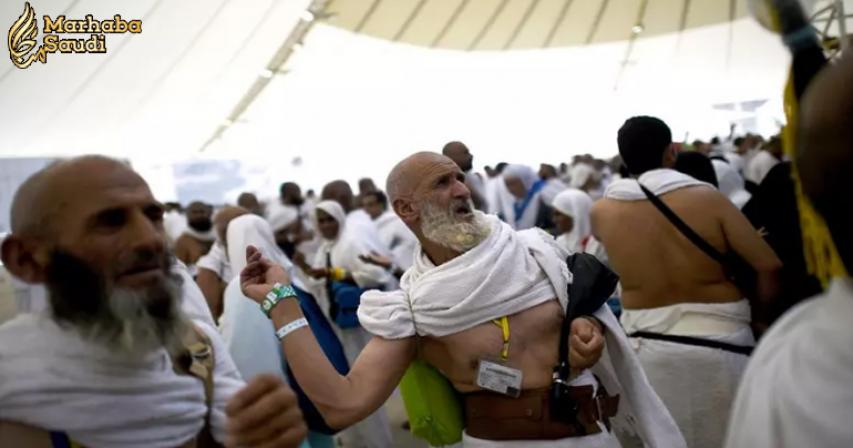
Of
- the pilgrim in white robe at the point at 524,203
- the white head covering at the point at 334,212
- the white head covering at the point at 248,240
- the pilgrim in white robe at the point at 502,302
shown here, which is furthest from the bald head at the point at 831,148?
the pilgrim in white robe at the point at 524,203

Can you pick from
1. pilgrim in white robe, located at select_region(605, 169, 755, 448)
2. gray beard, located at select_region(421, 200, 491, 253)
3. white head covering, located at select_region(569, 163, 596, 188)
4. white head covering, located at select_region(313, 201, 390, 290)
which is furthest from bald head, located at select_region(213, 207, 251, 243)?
white head covering, located at select_region(569, 163, 596, 188)

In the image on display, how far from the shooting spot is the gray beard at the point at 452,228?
2.09 m

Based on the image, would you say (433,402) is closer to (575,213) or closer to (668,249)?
(668,249)

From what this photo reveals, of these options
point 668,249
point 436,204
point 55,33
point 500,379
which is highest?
point 668,249

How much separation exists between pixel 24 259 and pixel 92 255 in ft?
0.46

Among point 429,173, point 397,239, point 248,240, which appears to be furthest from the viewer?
point 397,239

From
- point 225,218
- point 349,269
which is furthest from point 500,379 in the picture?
point 349,269

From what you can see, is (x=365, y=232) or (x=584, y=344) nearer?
(x=584, y=344)

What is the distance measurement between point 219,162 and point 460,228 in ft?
35.3

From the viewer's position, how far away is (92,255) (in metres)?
1.21

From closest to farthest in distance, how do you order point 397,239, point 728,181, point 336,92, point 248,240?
point 248,240 < point 728,181 < point 397,239 < point 336,92

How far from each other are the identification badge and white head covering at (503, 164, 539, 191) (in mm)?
4948

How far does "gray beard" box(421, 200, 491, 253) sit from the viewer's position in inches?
82.4

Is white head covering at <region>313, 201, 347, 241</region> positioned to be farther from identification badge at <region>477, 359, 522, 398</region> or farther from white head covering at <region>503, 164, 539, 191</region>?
identification badge at <region>477, 359, 522, 398</region>
